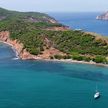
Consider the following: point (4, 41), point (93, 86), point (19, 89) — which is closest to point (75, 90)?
point (93, 86)

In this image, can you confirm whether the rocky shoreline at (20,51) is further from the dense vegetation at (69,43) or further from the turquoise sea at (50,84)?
the turquoise sea at (50,84)

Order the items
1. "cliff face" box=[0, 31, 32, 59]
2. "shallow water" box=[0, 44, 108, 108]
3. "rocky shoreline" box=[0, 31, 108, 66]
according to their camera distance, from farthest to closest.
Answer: "cliff face" box=[0, 31, 32, 59]
"rocky shoreline" box=[0, 31, 108, 66]
"shallow water" box=[0, 44, 108, 108]

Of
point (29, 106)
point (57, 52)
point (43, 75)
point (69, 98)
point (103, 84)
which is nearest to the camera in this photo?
point (29, 106)

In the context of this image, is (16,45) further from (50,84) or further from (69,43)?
(50,84)

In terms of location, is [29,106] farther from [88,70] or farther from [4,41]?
[4,41]

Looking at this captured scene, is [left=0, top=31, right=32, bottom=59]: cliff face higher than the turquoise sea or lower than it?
higher

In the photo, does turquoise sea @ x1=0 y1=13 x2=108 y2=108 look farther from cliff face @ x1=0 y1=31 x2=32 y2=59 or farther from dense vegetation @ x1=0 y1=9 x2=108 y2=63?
dense vegetation @ x1=0 y1=9 x2=108 y2=63

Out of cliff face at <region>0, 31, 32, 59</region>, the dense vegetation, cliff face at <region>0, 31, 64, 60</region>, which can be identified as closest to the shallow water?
cliff face at <region>0, 31, 64, 60</region>

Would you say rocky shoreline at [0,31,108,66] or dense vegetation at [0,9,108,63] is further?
dense vegetation at [0,9,108,63]
